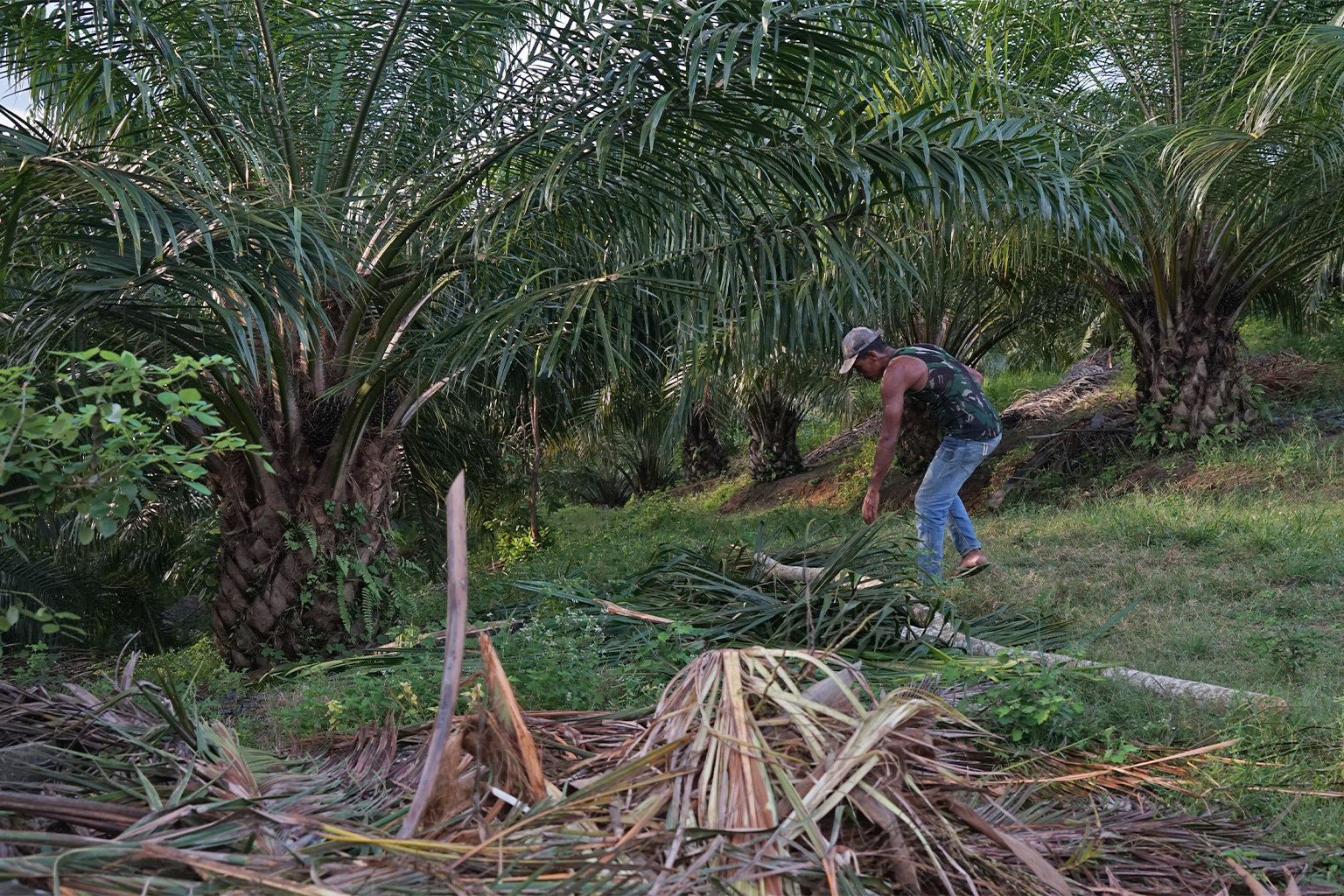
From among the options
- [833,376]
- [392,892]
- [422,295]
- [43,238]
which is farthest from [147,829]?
[833,376]

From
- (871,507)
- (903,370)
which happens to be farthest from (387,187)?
(871,507)

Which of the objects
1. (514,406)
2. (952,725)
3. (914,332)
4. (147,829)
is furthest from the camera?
(914,332)

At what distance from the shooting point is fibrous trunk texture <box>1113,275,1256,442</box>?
8.52 metres

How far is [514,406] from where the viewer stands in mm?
7613

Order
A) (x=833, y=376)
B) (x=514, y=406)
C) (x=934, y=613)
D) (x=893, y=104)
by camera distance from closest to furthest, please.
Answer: (x=934, y=613) < (x=893, y=104) < (x=514, y=406) < (x=833, y=376)

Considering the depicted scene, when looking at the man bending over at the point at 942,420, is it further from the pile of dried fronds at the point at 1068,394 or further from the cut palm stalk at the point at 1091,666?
the pile of dried fronds at the point at 1068,394

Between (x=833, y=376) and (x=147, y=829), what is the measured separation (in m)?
9.90

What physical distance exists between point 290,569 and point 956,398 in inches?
151

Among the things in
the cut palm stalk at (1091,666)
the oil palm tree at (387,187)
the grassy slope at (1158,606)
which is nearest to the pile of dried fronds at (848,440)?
the grassy slope at (1158,606)

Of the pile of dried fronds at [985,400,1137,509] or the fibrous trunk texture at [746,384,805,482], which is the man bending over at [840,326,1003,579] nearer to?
the pile of dried fronds at [985,400,1137,509]

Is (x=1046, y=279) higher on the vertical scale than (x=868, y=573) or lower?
higher

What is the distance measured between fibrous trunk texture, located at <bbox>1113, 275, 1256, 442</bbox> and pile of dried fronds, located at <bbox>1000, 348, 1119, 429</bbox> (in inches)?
120

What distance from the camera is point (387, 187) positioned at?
18.6 feet

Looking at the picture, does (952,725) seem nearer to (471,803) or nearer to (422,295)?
(471,803)
